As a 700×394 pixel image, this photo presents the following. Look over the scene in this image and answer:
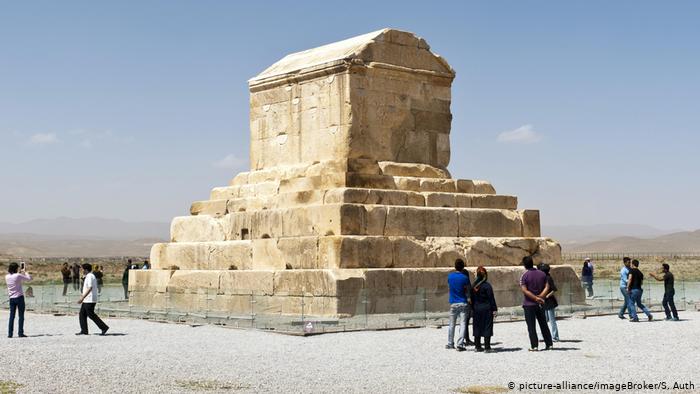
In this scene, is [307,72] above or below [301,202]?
above

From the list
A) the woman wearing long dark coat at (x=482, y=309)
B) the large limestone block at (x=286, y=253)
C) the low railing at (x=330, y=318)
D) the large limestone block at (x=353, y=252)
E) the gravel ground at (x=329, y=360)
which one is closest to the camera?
the gravel ground at (x=329, y=360)

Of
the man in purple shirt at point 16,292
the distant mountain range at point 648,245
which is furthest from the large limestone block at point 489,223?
the distant mountain range at point 648,245

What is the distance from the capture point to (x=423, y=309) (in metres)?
16.3

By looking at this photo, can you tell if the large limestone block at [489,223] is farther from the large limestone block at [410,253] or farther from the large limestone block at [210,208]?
the large limestone block at [210,208]

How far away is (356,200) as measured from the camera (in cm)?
1706

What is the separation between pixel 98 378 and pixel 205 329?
5185 mm

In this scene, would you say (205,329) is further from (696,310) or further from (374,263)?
(696,310)

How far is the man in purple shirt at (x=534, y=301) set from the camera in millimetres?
12230

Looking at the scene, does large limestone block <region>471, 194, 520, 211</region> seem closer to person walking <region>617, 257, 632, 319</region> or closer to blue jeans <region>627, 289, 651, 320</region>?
person walking <region>617, 257, 632, 319</region>

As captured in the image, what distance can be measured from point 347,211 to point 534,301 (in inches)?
194

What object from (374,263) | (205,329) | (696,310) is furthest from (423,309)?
(696,310)

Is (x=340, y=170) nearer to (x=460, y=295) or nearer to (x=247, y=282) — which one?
(x=247, y=282)

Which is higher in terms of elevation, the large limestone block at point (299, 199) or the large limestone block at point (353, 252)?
the large limestone block at point (299, 199)

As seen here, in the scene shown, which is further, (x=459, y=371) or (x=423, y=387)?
(x=459, y=371)
